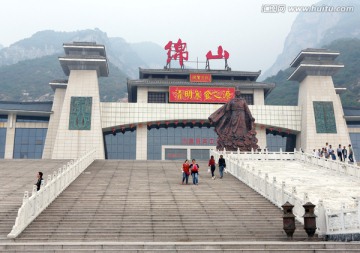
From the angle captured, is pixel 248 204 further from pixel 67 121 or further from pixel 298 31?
pixel 298 31

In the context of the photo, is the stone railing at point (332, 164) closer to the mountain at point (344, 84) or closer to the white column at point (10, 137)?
the white column at point (10, 137)

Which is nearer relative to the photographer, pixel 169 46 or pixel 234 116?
pixel 234 116

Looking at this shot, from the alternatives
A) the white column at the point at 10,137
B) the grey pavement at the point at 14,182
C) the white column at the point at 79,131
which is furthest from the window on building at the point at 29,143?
the grey pavement at the point at 14,182

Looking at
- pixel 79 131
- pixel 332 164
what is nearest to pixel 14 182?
pixel 332 164

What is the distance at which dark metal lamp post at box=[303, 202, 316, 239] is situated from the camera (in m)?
9.77

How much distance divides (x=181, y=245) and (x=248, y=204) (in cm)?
497

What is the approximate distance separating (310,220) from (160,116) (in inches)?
1138

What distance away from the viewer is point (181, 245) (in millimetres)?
8656

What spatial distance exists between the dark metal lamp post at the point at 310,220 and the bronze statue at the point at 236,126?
16.1 m

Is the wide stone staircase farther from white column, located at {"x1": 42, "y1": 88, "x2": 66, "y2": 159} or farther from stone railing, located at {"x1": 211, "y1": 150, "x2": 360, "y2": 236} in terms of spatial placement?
white column, located at {"x1": 42, "y1": 88, "x2": 66, "y2": 159}

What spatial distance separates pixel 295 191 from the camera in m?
12.1

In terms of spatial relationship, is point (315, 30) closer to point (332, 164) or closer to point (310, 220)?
point (332, 164)

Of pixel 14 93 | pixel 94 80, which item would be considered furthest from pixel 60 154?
pixel 14 93

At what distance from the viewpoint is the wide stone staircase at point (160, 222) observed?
870 cm
